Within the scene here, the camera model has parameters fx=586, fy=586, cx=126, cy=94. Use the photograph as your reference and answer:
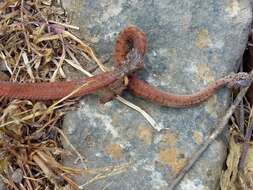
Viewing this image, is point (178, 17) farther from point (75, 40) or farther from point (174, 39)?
point (75, 40)

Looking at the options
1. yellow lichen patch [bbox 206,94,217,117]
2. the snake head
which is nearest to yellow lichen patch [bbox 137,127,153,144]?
yellow lichen patch [bbox 206,94,217,117]

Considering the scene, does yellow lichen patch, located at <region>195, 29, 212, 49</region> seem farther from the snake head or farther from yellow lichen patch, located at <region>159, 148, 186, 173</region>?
yellow lichen patch, located at <region>159, 148, 186, 173</region>

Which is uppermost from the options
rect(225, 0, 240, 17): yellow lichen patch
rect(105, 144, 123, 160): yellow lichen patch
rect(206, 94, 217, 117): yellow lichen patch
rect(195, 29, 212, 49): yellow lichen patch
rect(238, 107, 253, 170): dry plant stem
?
rect(225, 0, 240, 17): yellow lichen patch

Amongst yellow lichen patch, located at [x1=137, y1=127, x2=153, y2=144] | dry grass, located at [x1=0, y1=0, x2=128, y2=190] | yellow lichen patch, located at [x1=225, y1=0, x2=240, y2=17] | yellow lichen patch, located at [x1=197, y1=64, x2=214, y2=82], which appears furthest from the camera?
yellow lichen patch, located at [x1=225, y1=0, x2=240, y2=17]

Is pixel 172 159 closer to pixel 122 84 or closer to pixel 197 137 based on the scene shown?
pixel 197 137

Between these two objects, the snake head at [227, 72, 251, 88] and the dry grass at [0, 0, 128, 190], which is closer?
the dry grass at [0, 0, 128, 190]

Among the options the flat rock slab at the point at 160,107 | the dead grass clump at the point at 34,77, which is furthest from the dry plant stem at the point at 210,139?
the dead grass clump at the point at 34,77

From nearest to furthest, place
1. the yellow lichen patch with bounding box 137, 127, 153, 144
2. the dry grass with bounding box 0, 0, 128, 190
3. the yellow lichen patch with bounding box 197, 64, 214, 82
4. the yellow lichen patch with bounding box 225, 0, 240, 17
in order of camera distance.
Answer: the dry grass with bounding box 0, 0, 128, 190 < the yellow lichen patch with bounding box 137, 127, 153, 144 < the yellow lichen patch with bounding box 197, 64, 214, 82 < the yellow lichen patch with bounding box 225, 0, 240, 17

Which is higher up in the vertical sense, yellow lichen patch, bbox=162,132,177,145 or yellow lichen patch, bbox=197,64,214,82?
yellow lichen patch, bbox=197,64,214,82
